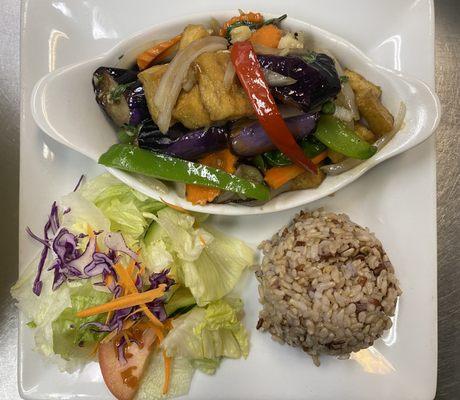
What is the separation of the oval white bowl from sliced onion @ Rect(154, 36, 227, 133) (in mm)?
176

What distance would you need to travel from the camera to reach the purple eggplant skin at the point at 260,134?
1394 mm

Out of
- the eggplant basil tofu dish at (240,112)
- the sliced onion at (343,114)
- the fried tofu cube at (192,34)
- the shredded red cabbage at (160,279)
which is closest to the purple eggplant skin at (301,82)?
the eggplant basil tofu dish at (240,112)

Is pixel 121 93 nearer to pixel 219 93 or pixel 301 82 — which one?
pixel 219 93

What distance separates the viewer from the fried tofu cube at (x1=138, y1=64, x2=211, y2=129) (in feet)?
4.56

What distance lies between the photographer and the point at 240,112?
1361mm

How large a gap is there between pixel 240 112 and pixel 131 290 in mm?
690

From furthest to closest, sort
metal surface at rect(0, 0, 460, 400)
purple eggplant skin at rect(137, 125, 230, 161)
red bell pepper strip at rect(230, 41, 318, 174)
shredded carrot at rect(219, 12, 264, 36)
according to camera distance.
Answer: metal surface at rect(0, 0, 460, 400), shredded carrot at rect(219, 12, 264, 36), purple eggplant skin at rect(137, 125, 230, 161), red bell pepper strip at rect(230, 41, 318, 174)

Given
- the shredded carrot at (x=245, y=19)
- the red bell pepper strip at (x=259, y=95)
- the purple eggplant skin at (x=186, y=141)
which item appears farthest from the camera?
the shredded carrot at (x=245, y=19)

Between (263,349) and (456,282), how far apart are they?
967mm

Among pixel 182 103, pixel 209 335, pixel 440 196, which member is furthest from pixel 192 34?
pixel 440 196

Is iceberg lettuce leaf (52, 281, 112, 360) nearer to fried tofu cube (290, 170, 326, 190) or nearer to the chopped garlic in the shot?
fried tofu cube (290, 170, 326, 190)

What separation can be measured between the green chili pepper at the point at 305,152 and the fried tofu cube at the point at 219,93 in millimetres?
173

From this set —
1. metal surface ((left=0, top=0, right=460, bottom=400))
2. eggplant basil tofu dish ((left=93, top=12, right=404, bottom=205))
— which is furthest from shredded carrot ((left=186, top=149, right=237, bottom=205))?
metal surface ((left=0, top=0, right=460, bottom=400))

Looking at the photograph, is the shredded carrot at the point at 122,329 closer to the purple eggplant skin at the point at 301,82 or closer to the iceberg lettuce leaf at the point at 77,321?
the iceberg lettuce leaf at the point at 77,321
